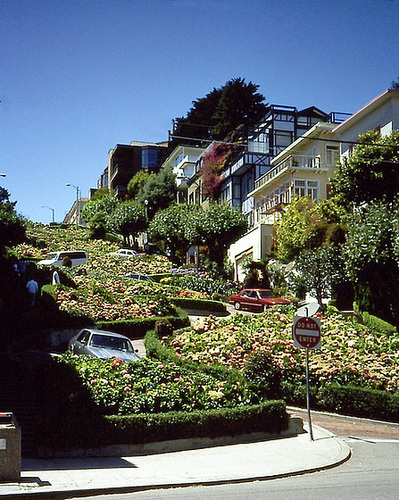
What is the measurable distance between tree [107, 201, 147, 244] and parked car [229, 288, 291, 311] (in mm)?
37313

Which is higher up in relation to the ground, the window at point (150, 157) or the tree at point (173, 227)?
the window at point (150, 157)

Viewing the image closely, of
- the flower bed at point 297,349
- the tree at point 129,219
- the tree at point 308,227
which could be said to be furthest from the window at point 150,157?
the flower bed at point 297,349

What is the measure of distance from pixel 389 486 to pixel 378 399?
8844 mm

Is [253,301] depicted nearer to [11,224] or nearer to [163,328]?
[163,328]

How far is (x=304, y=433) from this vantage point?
16.4 meters

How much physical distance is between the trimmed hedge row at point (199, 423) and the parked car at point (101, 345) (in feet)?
17.3

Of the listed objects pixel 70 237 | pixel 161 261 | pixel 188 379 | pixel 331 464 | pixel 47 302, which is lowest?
pixel 331 464

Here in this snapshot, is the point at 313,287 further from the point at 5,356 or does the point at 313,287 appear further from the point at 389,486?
the point at 389,486

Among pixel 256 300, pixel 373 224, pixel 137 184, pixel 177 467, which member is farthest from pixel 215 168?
pixel 177 467

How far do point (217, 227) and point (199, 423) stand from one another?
3520 cm

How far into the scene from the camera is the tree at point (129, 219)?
7531 cm

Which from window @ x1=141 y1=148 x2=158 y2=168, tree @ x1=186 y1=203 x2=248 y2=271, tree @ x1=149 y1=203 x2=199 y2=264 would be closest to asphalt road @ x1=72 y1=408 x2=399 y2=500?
tree @ x1=186 y1=203 x2=248 y2=271

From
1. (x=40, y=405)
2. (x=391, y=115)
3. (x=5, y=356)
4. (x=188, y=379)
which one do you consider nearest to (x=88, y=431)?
(x=40, y=405)

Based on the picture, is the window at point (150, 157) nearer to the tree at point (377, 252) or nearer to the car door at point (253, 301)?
the car door at point (253, 301)
